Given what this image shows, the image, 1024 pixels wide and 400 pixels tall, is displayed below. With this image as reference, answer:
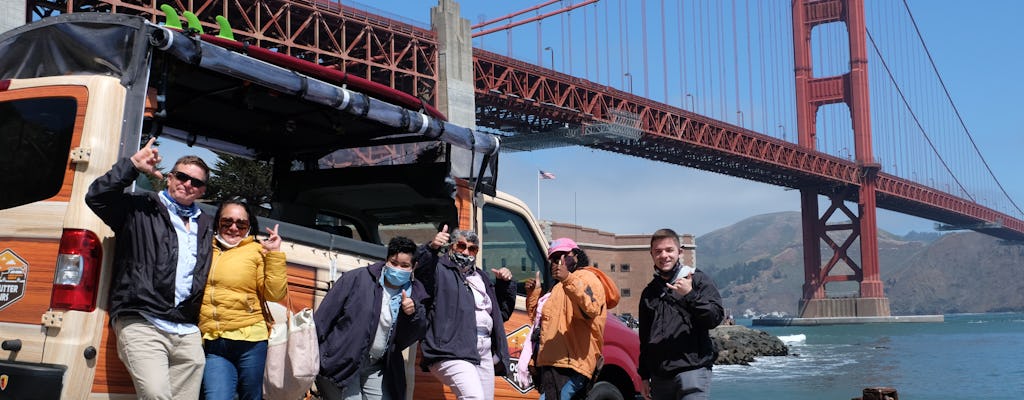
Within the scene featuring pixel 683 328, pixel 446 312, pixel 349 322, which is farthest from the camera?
pixel 446 312

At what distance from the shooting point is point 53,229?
11.9ft

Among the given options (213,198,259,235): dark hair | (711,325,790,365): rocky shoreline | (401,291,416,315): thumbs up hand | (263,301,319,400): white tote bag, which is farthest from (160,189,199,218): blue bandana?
(711,325,790,365): rocky shoreline

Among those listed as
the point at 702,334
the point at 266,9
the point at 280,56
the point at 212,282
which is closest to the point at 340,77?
the point at 280,56

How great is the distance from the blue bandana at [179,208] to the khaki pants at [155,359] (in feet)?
1.38

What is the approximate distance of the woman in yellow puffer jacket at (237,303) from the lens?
375cm

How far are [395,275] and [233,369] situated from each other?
34.9 inches

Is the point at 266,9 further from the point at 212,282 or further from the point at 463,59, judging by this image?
the point at 212,282

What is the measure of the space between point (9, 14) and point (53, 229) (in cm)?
2075

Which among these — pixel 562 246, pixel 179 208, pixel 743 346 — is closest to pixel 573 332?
pixel 562 246

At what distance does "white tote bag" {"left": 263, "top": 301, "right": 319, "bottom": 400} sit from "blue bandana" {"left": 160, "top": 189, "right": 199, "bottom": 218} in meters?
0.52

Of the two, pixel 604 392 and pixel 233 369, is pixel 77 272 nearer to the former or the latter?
pixel 233 369

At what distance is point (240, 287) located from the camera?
149 inches

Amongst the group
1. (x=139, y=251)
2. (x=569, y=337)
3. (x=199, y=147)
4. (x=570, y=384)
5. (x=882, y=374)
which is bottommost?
(x=882, y=374)

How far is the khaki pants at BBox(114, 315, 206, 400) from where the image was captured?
3.52 m
